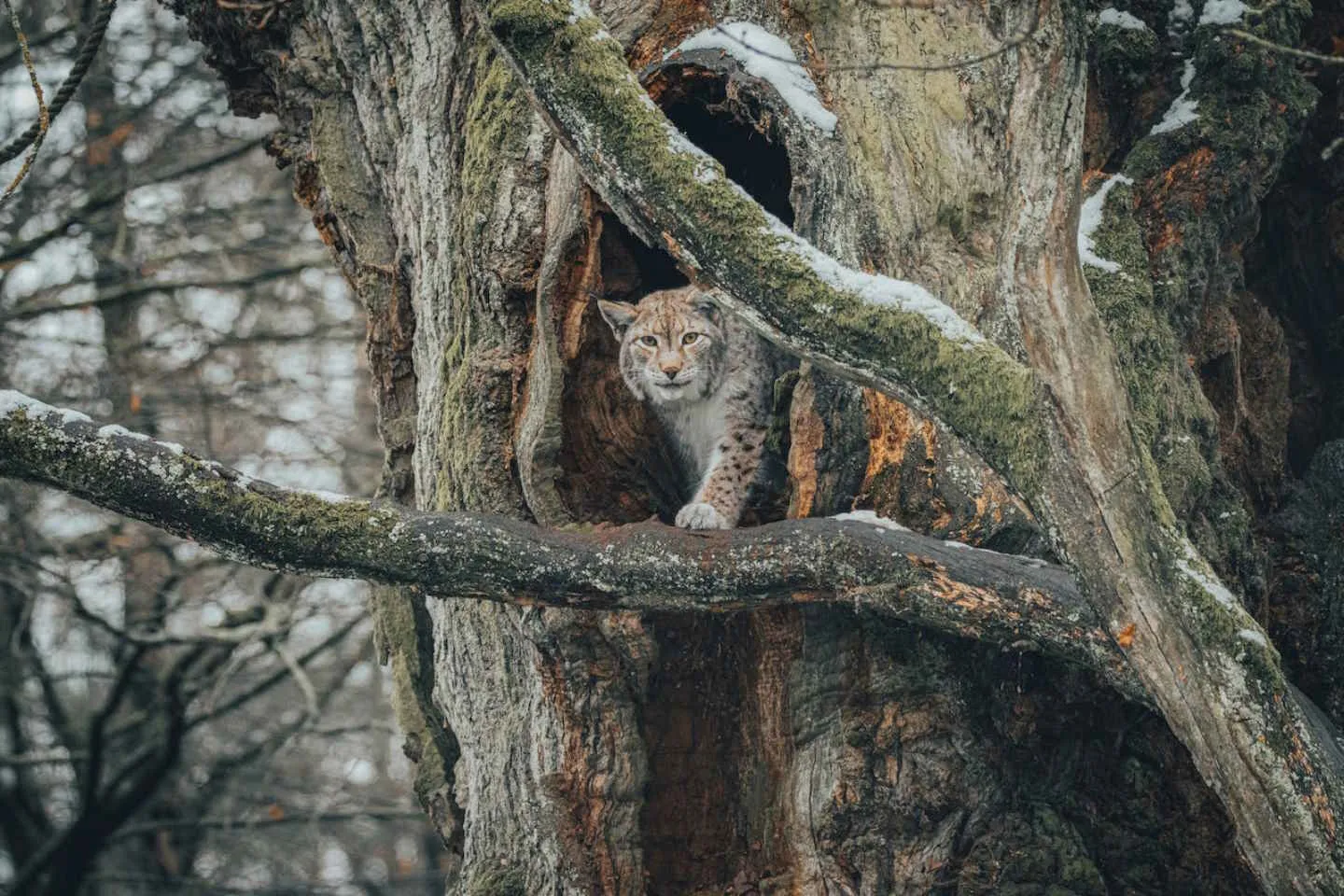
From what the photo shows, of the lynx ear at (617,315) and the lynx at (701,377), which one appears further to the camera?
the lynx at (701,377)

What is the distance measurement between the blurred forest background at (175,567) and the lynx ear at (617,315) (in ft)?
11.6

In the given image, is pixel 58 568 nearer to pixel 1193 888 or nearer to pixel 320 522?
pixel 320 522

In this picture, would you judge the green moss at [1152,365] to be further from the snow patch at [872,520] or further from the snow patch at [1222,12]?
the snow patch at [872,520]

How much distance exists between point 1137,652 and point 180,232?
295 inches

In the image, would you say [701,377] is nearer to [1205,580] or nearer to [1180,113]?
[1180,113]

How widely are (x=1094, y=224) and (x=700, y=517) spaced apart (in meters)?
1.38

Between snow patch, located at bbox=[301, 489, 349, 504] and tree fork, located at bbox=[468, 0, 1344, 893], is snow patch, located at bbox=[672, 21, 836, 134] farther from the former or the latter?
snow patch, located at bbox=[301, 489, 349, 504]

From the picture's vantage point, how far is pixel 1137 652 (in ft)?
8.86

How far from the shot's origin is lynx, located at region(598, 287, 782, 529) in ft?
15.5

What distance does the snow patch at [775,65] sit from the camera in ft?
12.2

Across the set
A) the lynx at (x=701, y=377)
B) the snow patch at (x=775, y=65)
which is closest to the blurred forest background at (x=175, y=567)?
the lynx at (x=701, y=377)

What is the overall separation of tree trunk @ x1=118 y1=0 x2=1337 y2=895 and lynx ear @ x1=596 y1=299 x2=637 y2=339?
13 cm

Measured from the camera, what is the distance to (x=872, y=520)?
3.34 m

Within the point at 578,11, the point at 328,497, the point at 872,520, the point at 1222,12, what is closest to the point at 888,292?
the point at 872,520
